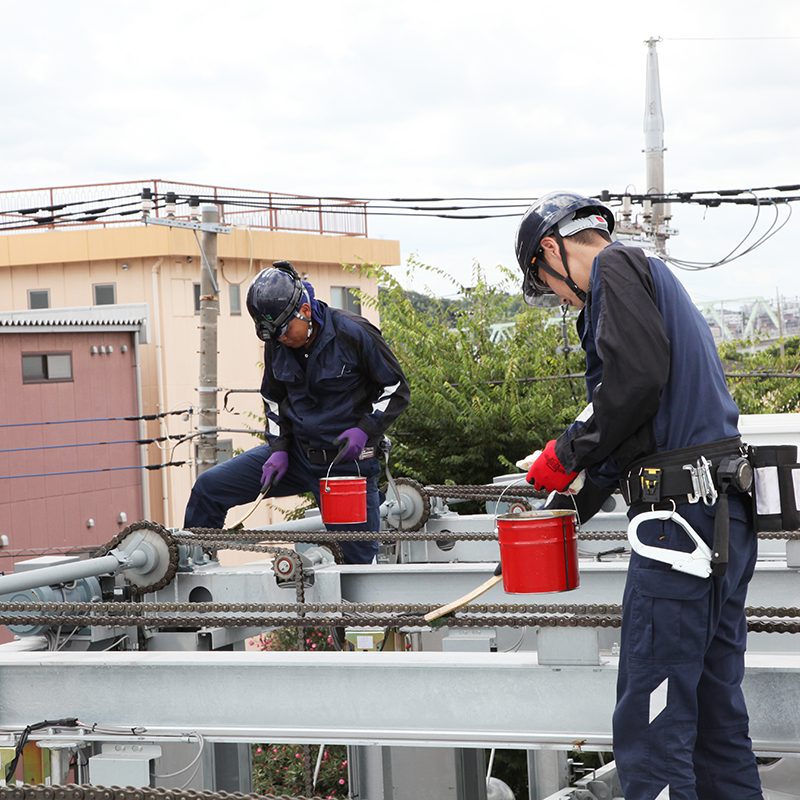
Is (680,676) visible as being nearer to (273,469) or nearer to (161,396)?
(273,469)

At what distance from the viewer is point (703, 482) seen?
289 centimetres

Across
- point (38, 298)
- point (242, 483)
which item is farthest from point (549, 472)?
point (38, 298)

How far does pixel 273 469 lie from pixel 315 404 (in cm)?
49

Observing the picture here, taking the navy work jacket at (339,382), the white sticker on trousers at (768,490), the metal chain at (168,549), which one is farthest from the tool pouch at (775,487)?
the navy work jacket at (339,382)

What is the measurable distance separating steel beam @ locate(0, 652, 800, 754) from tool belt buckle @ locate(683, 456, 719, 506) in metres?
0.54

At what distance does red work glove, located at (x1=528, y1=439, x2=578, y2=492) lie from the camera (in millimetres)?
3205

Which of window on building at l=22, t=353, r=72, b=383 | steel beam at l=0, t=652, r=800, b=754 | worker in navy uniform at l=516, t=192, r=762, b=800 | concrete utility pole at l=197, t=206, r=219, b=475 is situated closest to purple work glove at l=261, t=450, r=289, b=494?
steel beam at l=0, t=652, r=800, b=754

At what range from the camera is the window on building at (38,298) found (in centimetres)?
2595

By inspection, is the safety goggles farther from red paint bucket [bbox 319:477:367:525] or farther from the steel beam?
the steel beam

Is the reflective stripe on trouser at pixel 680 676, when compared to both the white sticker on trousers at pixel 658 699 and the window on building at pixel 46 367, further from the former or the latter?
the window on building at pixel 46 367

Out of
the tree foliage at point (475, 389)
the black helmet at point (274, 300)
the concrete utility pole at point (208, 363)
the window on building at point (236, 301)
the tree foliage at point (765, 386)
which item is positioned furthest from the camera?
the window on building at point (236, 301)

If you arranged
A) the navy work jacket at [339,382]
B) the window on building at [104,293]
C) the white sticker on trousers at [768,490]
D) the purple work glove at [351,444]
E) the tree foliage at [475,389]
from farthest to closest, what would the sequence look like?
the window on building at [104,293]
the tree foliage at [475,389]
the navy work jacket at [339,382]
the purple work glove at [351,444]
the white sticker on trousers at [768,490]

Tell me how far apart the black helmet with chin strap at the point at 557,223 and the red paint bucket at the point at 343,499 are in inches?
112

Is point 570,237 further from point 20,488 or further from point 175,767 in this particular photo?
point 20,488
